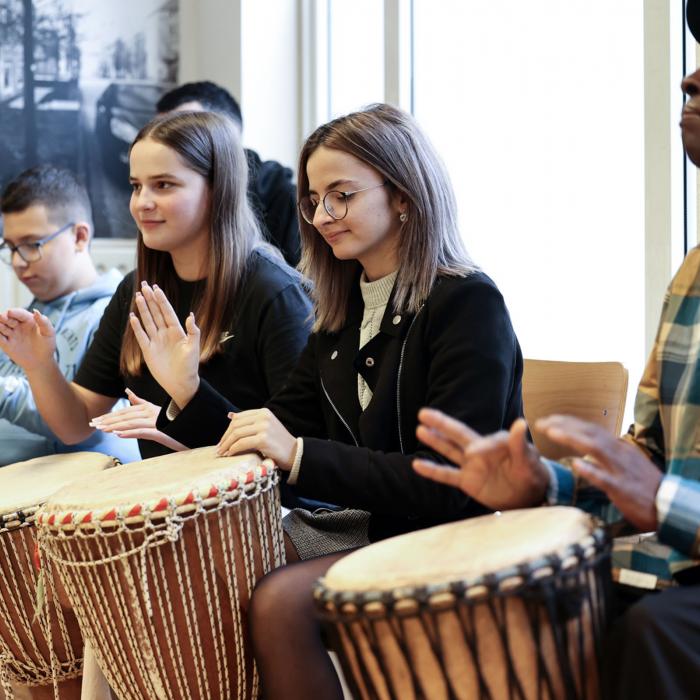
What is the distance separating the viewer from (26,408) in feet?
10.5

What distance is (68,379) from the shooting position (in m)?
3.36

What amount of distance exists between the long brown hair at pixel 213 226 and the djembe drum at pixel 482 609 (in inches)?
51.1

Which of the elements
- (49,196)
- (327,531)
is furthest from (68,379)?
(327,531)

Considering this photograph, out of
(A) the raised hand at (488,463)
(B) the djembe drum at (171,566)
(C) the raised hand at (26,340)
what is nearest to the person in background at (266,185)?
(C) the raised hand at (26,340)

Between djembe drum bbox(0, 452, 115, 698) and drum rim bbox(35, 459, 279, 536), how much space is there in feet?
1.44

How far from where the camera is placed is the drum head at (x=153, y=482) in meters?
1.97

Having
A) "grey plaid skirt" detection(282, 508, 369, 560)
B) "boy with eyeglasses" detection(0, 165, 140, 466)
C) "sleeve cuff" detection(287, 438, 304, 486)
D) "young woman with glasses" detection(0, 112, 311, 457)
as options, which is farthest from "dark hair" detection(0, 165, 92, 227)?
"sleeve cuff" detection(287, 438, 304, 486)

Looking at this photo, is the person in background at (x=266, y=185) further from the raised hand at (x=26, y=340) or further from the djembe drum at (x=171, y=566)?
the djembe drum at (x=171, y=566)

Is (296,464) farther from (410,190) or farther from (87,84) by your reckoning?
(87,84)

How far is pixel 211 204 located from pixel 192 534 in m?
1.11

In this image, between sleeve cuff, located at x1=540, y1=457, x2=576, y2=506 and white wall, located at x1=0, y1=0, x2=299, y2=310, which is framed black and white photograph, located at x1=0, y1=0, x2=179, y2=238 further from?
sleeve cuff, located at x1=540, y1=457, x2=576, y2=506

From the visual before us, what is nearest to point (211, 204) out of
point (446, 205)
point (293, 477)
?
point (446, 205)

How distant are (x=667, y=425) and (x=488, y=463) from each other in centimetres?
31

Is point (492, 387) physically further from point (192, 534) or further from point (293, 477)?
point (192, 534)
